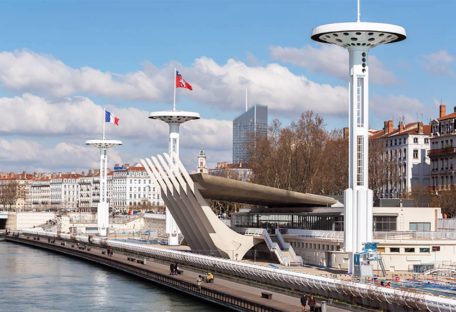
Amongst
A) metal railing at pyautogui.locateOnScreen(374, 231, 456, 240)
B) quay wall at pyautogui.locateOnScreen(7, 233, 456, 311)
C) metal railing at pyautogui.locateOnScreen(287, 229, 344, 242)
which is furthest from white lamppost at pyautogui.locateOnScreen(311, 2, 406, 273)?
quay wall at pyautogui.locateOnScreen(7, 233, 456, 311)

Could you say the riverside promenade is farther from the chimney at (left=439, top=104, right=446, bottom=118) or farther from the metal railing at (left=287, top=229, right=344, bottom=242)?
the chimney at (left=439, top=104, right=446, bottom=118)

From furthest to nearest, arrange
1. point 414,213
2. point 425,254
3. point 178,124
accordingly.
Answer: point 178,124, point 414,213, point 425,254

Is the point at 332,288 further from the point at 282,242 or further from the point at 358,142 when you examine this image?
the point at 282,242

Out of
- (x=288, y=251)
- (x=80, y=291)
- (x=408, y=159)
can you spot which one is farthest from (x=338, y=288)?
(x=408, y=159)

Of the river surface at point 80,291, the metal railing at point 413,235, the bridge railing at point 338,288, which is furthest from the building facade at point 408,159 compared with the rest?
the bridge railing at point 338,288

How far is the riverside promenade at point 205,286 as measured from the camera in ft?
152

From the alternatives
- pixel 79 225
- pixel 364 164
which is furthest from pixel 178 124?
pixel 79 225

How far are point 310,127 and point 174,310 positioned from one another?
65109 millimetres

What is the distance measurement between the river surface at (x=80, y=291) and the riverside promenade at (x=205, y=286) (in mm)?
648

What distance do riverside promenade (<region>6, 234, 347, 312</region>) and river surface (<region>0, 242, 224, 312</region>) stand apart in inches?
25.5

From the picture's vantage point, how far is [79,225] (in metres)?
165

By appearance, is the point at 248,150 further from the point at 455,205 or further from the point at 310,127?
the point at 455,205

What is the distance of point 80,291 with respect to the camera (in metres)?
63.8

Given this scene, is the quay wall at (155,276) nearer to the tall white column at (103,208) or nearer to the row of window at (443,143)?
the tall white column at (103,208)
